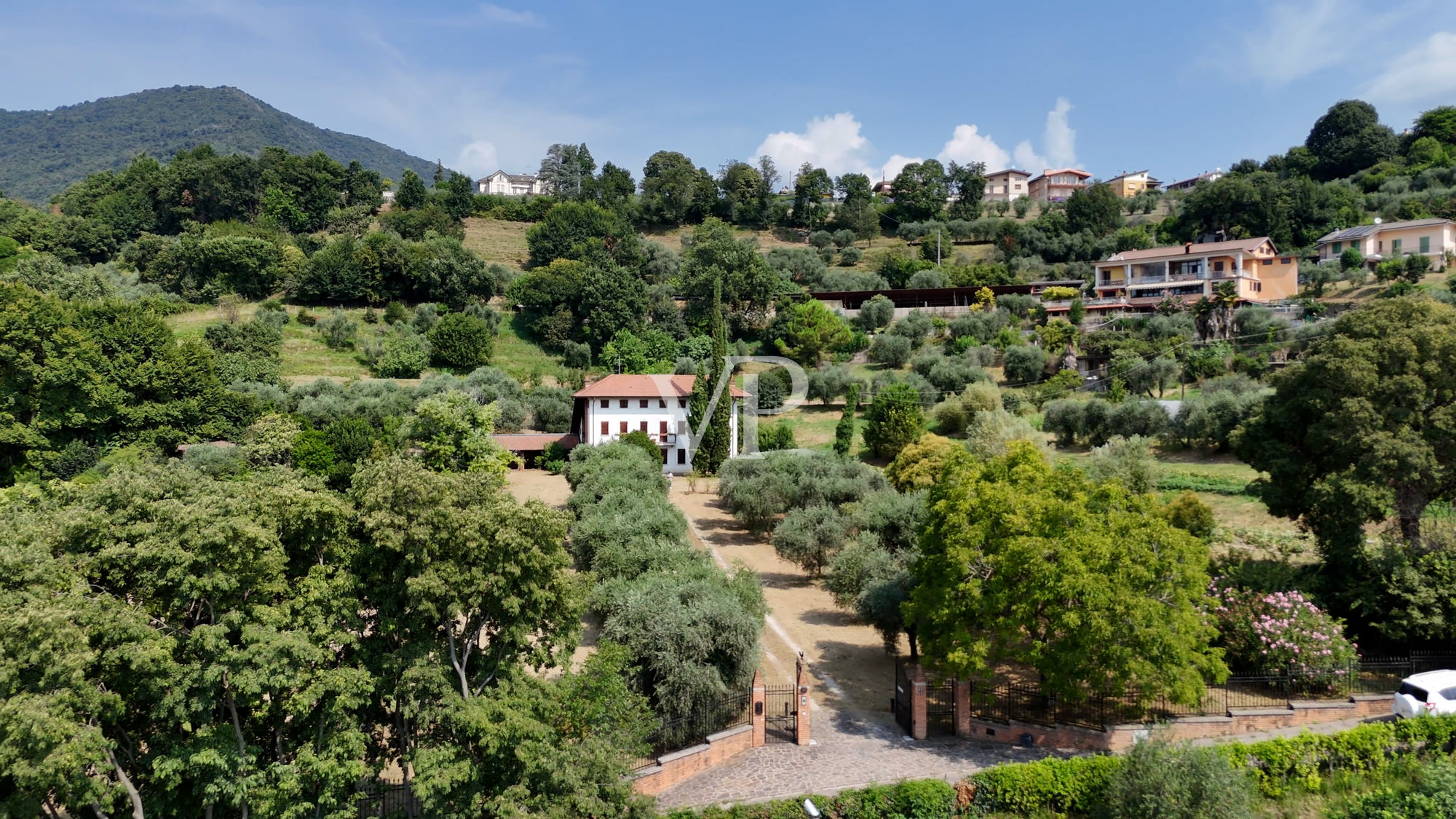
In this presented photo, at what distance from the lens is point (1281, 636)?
17.2 m

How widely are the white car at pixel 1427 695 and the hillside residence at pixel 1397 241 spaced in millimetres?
57712

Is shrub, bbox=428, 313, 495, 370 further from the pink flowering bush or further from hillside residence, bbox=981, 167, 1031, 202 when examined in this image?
hillside residence, bbox=981, 167, 1031, 202

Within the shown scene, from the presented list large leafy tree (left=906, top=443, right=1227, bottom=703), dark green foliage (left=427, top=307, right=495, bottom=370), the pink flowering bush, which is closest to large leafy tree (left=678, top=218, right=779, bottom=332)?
dark green foliage (left=427, top=307, right=495, bottom=370)

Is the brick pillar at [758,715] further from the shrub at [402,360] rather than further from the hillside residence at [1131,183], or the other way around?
the hillside residence at [1131,183]

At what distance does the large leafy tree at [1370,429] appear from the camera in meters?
18.8

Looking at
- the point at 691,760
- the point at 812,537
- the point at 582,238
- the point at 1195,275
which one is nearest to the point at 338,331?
the point at 582,238

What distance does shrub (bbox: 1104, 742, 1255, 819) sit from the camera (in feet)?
38.8

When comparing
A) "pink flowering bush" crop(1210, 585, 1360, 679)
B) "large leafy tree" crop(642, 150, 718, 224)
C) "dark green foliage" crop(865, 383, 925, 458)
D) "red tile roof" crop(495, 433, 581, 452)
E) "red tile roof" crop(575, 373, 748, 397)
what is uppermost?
"large leafy tree" crop(642, 150, 718, 224)

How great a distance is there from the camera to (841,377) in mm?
54250

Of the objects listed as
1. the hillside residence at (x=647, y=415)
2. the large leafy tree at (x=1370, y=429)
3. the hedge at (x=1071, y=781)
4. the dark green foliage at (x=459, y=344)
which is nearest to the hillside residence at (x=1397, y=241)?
the large leafy tree at (x=1370, y=429)

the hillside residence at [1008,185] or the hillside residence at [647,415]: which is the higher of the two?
the hillside residence at [1008,185]

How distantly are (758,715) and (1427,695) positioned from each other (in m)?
13.8

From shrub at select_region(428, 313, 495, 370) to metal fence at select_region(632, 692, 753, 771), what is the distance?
48.2 meters

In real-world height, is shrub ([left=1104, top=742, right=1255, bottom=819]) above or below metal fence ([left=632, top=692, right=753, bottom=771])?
above
